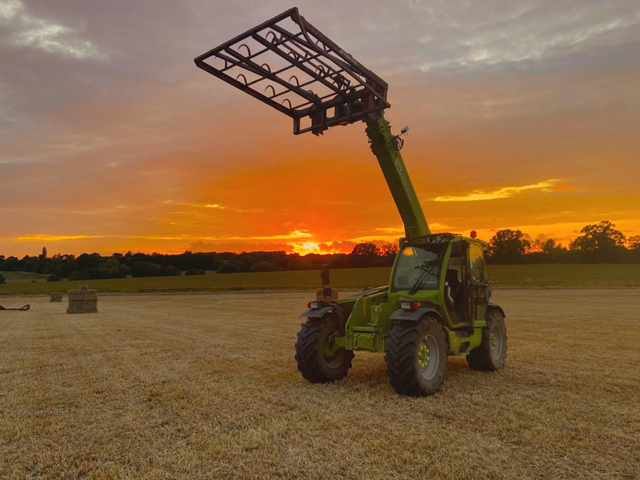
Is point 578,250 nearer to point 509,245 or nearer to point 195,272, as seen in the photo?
point 509,245

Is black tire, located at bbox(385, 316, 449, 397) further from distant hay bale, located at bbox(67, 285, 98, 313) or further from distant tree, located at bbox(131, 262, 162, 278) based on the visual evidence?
distant tree, located at bbox(131, 262, 162, 278)

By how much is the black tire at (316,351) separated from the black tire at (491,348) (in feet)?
9.12

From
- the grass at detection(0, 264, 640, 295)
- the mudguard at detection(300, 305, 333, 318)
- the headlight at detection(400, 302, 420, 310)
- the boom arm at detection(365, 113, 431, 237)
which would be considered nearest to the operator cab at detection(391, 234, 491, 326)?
the boom arm at detection(365, 113, 431, 237)

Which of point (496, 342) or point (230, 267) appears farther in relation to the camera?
point (230, 267)

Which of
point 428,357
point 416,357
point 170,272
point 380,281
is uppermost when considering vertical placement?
point 170,272

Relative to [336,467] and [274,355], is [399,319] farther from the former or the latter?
[274,355]

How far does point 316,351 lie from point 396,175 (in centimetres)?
349

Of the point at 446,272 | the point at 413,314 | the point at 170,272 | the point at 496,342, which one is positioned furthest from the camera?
the point at 170,272

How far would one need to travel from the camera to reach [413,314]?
7715 millimetres

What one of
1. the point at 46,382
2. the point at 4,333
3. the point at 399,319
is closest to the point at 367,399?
the point at 399,319

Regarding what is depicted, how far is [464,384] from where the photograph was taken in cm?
855

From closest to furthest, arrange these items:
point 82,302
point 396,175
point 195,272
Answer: point 396,175 < point 82,302 < point 195,272

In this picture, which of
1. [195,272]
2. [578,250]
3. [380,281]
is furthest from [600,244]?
[195,272]

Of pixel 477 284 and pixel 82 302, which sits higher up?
pixel 477 284
